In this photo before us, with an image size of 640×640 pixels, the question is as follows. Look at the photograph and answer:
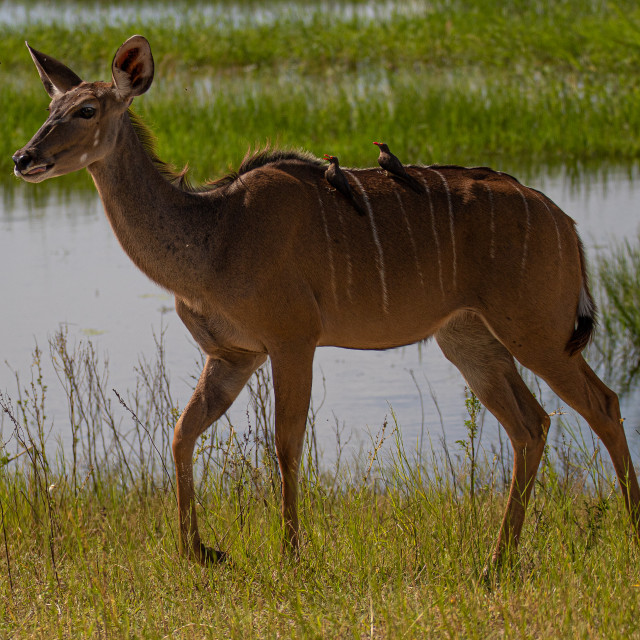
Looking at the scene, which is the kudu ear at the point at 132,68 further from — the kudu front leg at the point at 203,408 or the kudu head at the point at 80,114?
the kudu front leg at the point at 203,408

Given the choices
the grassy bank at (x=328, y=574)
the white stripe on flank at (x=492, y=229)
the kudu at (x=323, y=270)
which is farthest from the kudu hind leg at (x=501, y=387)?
the white stripe on flank at (x=492, y=229)

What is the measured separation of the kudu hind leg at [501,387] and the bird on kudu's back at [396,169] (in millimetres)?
→ 648

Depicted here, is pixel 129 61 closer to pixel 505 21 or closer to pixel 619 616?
pixel 619 616

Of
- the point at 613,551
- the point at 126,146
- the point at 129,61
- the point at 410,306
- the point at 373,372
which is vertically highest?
the point at 129,61

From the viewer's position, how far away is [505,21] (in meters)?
20.6

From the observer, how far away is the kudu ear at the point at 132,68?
5285mm

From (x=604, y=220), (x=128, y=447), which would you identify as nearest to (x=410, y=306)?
(x=128, y=447)

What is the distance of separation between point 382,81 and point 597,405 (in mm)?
13442

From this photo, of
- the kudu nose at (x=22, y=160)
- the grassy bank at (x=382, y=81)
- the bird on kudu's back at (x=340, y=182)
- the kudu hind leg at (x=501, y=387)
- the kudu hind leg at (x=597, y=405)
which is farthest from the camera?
the grassy bank at (x=382, y=81)

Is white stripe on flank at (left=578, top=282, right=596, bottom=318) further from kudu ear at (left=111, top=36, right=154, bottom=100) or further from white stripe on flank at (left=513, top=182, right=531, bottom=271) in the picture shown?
kudu ear at (left=111, top=36, right=154, bottom=100)

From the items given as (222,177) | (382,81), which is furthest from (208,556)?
(382,81)

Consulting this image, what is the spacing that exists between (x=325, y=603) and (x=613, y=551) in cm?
125

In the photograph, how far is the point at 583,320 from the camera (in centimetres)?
571

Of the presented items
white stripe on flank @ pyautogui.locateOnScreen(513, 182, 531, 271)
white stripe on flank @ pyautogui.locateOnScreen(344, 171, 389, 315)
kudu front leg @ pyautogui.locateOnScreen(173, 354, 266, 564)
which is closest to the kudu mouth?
kudu front leg @ pyautogui.locateOnScreen(173, 354, 266, 564)
